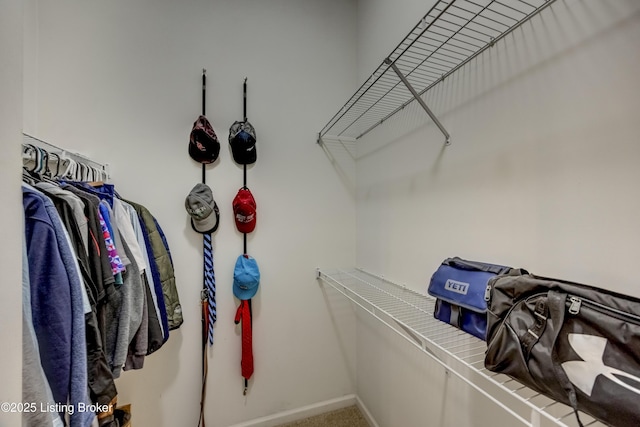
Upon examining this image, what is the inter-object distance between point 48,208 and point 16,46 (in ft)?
1.30

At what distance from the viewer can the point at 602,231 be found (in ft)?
2.17

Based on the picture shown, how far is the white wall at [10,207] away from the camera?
1.68 feet

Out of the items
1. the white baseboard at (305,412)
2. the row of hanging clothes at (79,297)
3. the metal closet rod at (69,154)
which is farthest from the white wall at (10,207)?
the white baseboard at (305,412)

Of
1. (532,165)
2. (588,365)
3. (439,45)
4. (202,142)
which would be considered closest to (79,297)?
(202,142)

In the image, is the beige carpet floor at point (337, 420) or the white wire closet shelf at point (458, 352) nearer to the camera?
the white wire closet shelf at point (458, 352)

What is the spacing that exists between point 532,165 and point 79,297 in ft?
4.70

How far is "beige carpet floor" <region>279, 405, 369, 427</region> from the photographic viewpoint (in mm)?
1796

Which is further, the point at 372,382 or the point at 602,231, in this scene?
the point at 372,382

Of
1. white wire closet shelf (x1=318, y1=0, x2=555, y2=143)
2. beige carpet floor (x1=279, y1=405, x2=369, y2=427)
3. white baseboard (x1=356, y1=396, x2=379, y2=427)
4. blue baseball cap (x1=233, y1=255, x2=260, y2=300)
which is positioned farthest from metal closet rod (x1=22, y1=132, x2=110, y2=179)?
white baseboard (x1=356, y1=396, x2=379, y2=427)

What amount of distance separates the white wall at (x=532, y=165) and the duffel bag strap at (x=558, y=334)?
0.84 ft

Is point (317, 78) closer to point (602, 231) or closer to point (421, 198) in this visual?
point (421, 198)

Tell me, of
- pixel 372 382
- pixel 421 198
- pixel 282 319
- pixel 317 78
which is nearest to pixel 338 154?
pixel 317 78

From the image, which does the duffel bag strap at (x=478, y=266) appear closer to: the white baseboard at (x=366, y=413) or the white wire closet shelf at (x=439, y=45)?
the white wire closet shelf at (x=439, y=45)

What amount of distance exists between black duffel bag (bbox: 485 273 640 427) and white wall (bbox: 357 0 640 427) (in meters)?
0.24
